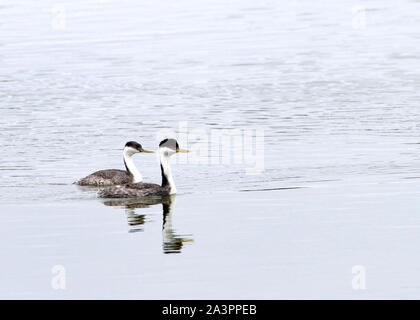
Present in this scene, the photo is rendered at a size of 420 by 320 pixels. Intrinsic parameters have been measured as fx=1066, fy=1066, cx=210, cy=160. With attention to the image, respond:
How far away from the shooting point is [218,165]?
2583cm

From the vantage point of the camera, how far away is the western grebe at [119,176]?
936 inches

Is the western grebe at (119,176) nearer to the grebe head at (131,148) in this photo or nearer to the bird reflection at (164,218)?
the grebe head at (131,148)

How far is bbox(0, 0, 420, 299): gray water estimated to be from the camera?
615 inches

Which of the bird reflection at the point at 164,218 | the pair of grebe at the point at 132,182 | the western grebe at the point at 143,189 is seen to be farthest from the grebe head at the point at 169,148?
the bird reflection at the point at 164,218

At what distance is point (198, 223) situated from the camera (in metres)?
19.2

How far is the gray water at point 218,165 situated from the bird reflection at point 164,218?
0.06 metres

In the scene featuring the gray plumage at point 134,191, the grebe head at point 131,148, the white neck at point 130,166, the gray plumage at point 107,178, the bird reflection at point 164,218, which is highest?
the grebe head at point 131,148

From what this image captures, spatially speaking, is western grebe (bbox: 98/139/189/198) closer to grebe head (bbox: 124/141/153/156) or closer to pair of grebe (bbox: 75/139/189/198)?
pair of grebe (bbox: 75/139/189/198)

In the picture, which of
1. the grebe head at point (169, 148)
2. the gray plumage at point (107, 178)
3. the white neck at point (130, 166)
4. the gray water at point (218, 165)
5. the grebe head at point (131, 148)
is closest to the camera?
the gray water at point (218, 165)

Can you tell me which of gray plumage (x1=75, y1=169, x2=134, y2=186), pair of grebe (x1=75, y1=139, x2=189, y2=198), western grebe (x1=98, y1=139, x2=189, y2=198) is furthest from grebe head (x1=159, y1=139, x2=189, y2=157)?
gray plumage (x1=75, y1=169, x2=134, y2=186)

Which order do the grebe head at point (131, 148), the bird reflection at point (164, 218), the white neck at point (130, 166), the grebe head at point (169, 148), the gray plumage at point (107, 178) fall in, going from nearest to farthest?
1. the bird reflection at point (164, 218)
2. the grebe head at point (169, 148)
3. the gray plumage at point (107, 178)
4. the white neck at point (130, 166)
5. the grebe head at point (131, 148)

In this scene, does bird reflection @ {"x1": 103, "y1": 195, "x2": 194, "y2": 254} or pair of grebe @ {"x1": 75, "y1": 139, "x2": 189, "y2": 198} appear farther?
pair of grebe @ {"x1": 75, "y1": 139, "x2": 189, "y2": 198}

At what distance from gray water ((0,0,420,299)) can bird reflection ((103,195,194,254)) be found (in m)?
0.06
